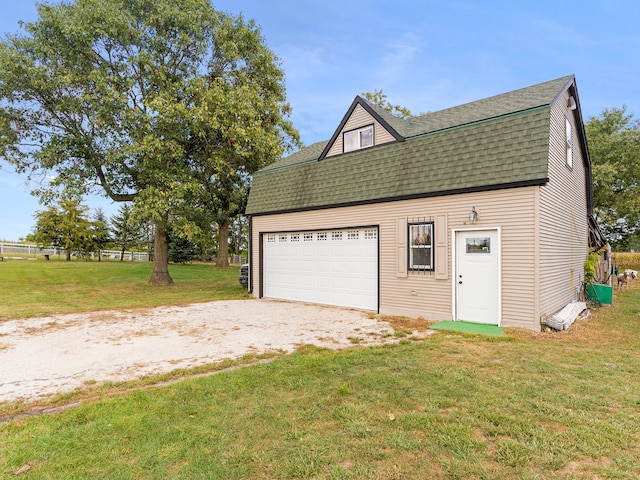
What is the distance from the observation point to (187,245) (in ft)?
105

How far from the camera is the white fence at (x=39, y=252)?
37.3 metres

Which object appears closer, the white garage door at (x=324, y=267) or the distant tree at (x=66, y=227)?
the white garage door at (x=324, y=267)

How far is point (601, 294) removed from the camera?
1020 centimetres

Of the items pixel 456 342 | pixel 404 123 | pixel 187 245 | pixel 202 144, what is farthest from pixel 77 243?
pixel 456 342

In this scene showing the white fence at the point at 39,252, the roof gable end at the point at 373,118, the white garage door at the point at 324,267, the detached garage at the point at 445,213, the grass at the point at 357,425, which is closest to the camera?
the grass at the point at 357,425

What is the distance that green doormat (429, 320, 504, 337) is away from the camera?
6.57m

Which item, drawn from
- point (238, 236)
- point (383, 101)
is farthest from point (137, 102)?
point (238, 236)

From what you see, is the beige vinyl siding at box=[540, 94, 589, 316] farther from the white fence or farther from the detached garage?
the white fence

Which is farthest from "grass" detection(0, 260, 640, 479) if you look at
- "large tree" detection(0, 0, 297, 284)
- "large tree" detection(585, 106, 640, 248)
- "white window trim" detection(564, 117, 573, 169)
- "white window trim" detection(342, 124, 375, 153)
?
"large tree" detection(585, 106, 640, 248)

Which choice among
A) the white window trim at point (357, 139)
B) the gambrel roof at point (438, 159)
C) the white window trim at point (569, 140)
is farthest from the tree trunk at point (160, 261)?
the white window trim at point (569, 140)

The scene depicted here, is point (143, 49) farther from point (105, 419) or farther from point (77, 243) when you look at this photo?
point (77, 243)

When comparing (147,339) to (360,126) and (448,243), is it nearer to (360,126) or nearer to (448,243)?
(448,243)

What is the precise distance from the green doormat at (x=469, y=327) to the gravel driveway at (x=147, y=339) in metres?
1.23

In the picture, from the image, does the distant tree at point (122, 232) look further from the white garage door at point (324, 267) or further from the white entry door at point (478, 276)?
the white entry door at point (478, 276)
